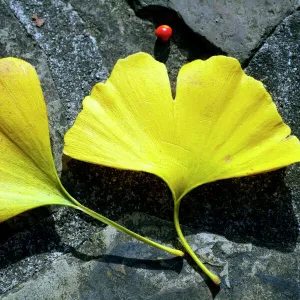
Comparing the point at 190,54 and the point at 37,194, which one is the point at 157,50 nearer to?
the point at 190,54

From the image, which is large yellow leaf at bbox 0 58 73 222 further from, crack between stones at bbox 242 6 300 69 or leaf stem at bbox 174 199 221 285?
crack between stones at bbox 242 6 300 69

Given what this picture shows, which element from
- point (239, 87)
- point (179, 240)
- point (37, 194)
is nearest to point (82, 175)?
point (37, 194)

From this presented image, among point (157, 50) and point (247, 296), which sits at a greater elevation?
point (157, 50)

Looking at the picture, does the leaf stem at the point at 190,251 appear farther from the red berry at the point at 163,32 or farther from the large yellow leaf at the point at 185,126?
the red berry at the point at 163,32

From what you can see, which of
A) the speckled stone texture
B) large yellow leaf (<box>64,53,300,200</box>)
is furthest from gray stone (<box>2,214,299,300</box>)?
large yellow leaf (<box>64,53,300,200</box>)

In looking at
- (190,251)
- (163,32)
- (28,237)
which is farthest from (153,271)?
(163,32)

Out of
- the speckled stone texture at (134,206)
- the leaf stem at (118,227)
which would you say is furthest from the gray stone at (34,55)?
the leaf stem at (118,227)

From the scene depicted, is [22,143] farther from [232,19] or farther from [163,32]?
[232,19]
